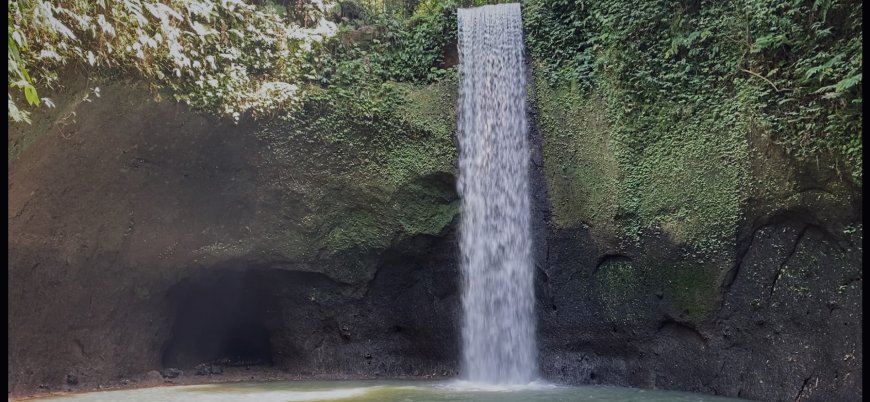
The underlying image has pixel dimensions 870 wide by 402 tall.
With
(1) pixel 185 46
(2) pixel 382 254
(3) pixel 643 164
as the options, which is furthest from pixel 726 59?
(1) pixel 185 46

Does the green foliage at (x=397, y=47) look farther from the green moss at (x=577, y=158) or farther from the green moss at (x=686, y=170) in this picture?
the green moss at (x=686, y=170)

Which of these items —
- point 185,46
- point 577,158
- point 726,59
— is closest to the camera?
point 726,59

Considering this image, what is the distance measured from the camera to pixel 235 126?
32.7 ft

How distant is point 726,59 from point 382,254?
5175 millimetres

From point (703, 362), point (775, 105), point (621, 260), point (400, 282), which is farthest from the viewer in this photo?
point (400, 282)

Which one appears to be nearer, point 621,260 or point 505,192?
point 621,260

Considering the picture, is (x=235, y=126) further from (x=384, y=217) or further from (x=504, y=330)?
(x=504, y=330)

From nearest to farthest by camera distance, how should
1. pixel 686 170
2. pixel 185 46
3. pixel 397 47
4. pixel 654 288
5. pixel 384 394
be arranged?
pixel 384 394 < pixel 686 170 < pixel 654 288 < pixel 185 46 < pixel 397 47

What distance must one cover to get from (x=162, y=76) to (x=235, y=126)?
120 cm

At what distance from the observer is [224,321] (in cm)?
1150

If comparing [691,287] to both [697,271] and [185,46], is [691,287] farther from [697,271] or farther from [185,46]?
[185,46]

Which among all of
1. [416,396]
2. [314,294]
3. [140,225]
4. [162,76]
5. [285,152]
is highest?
[162,76]

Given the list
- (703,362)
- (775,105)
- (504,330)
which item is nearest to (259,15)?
(504,330)

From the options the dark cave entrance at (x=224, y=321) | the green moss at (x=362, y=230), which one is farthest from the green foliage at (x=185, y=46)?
the dark cave entrance at (x=224, y=321)
